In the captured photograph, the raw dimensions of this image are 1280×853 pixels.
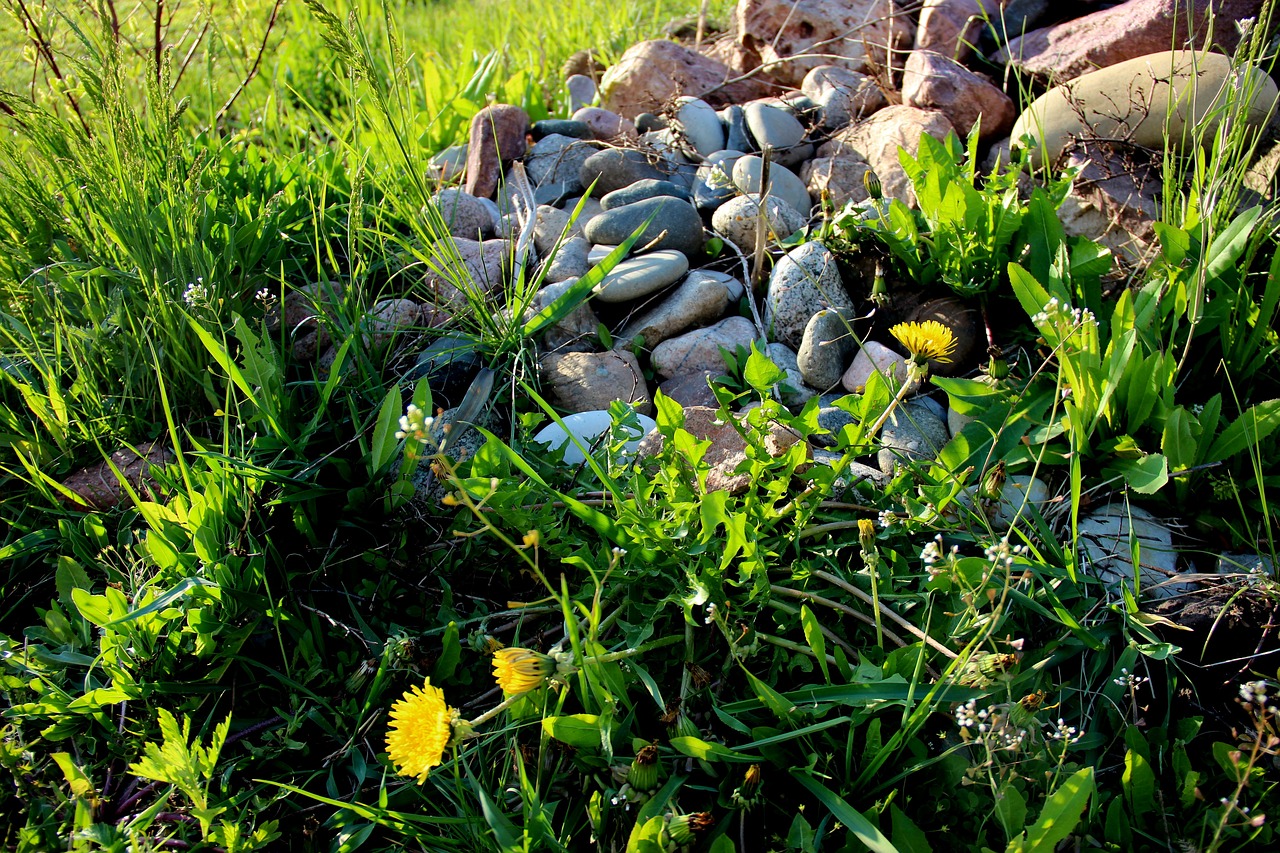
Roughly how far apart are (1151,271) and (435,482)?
190 centimetres

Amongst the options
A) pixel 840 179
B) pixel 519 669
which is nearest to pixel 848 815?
pixel 519 669

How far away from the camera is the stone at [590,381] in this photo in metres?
2.35

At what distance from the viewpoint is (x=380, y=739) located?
1739 mm

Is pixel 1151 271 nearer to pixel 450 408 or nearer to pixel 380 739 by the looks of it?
pixel 450 408

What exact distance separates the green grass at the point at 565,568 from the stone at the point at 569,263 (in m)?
0.37

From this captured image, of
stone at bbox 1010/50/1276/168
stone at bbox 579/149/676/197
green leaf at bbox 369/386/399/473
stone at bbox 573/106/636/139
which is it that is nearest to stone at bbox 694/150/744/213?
stone at bbox 579/149/676/197

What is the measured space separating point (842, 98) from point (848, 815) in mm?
2638

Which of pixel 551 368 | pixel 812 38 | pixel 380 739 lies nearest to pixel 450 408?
pixel 551 368

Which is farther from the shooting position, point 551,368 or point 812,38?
point 812,38

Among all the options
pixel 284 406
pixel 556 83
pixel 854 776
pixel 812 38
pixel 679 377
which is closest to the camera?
pixel 854 776

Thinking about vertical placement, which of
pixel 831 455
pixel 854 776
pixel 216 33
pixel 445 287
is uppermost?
pixel 216 33

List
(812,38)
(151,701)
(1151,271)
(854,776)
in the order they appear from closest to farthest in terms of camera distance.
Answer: (854,776), (151,701), (1151,271), (812,38)

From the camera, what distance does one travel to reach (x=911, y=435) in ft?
7.30

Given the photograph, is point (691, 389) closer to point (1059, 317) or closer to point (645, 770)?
point (1059, 317)
